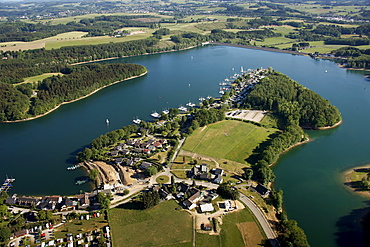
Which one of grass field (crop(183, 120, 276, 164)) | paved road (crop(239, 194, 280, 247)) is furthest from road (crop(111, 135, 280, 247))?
grass field (crop(183, 120, 276, 164))

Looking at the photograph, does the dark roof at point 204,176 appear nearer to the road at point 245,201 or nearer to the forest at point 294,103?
the road at point 245,201

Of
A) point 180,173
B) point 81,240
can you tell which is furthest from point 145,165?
point 81,240

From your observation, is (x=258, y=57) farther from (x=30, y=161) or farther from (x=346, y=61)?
(x=30, y=161)

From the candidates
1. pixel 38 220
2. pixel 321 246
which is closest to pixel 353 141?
pixel 321 246

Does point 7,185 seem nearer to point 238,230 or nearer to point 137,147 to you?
point 137,147

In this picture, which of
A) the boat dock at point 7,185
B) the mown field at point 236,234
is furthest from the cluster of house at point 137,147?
the mown field at point 236,234

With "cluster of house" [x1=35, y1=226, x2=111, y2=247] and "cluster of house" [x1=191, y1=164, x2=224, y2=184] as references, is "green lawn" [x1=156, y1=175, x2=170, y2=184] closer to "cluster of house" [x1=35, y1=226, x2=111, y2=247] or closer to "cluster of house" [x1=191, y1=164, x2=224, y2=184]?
"cluster of house" [x1=191, y1=164, x2=224, y2=184]
